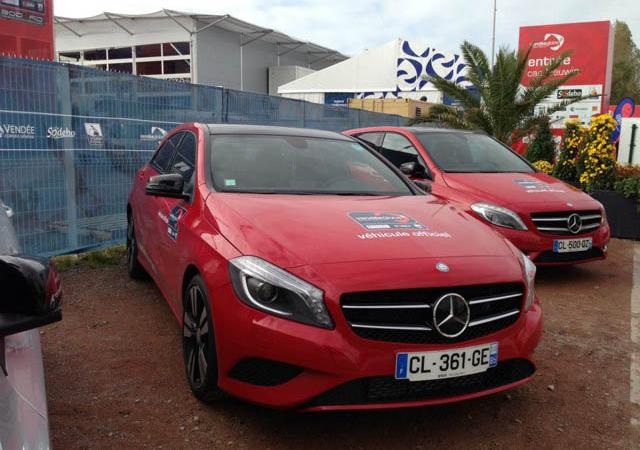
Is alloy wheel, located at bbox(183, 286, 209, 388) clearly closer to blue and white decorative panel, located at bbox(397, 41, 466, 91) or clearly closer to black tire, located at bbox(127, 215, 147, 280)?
black tire, located at bbox(127, 215, 147, 280)

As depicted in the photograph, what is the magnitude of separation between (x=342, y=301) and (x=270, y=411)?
85 centimetres

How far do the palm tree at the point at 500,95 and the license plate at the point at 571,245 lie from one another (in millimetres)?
7248

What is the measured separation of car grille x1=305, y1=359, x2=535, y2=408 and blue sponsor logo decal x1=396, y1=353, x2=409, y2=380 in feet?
0.11

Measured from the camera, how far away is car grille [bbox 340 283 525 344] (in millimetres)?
2377

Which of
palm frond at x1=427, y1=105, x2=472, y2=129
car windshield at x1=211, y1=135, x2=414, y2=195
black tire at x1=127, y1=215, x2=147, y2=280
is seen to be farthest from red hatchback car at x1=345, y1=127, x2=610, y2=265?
palm frond at x1=427, y1=105, x2=472, y2=129

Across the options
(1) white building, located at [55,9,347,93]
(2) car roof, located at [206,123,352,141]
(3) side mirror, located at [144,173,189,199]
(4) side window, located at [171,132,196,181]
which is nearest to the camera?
(3) side mirror, located at [144,173,189,199]

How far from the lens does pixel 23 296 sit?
1130 millimetres

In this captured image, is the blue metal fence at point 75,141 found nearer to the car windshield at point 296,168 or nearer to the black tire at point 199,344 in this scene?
the car windshield at point 296,168

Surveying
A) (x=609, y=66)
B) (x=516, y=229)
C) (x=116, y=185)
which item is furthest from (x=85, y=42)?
(x=516, y=229)

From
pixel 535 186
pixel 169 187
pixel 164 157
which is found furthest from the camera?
pixel 535 186

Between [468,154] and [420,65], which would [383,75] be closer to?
[420,65]

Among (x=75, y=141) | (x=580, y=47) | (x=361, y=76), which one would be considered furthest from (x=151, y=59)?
(x=75, y=141)

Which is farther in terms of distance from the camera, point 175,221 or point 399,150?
point 399,150

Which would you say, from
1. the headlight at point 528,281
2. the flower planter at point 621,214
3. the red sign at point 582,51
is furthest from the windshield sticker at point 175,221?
the red sign at point 582,51
